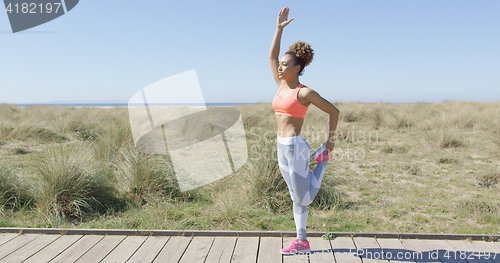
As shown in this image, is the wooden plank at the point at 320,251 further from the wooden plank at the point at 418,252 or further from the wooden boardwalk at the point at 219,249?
the wooden plank at the point at 418,252

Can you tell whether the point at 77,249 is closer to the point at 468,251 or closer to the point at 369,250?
the point at 369,250

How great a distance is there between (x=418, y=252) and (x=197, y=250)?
1.90m

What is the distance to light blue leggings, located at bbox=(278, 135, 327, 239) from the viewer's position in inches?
105

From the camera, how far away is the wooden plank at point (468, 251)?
2752mm

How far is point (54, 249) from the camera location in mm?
2949

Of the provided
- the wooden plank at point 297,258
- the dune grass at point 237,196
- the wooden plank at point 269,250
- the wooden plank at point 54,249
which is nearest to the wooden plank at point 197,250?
the wooden plank at point 269,250

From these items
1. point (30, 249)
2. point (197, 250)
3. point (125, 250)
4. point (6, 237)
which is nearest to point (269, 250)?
point (197, 250)

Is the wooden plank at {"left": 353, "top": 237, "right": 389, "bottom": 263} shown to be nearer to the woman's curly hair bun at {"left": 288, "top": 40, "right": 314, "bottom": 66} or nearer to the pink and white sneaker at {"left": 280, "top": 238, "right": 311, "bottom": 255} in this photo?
the pink and white sneaker at {"left": 280, "top": 238, "right": 311, "bottom": 255}

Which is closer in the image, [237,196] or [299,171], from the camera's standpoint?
[299,171]

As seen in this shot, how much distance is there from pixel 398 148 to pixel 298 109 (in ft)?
23.0

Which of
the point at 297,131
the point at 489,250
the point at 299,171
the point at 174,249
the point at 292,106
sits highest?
the point at 292,106

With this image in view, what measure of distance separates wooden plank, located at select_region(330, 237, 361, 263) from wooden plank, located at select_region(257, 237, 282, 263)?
481 mm

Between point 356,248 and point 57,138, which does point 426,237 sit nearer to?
point 356,248

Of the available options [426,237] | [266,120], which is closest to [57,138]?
[266,120]
